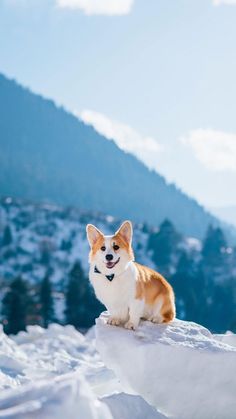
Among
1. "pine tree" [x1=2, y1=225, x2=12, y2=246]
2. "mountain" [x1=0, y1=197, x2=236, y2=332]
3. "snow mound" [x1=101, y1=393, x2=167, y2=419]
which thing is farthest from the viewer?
"pine tree" [x1=2, y1=225, x2=12, y2=246]

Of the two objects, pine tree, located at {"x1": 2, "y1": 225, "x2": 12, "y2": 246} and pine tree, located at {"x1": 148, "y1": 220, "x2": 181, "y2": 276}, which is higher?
pine tree, located at {"x1": 148, "y1": 220, "x2": 181, "y2": 276}

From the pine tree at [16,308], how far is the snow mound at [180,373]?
56.2 metres

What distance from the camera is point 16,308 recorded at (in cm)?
6362

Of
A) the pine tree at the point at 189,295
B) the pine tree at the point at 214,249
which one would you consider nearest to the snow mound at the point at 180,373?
the pine tree at the point at 189,295

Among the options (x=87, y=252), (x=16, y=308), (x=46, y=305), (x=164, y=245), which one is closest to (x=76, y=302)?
(x=46, y=305)

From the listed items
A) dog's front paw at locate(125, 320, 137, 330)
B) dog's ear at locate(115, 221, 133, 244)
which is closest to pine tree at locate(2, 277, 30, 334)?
dog's front paw at locate(125, 320, 137, 330)

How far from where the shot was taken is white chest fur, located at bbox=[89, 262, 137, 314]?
8297mm

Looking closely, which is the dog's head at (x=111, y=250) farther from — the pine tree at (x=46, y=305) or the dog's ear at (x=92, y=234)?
the pine tree at (x=46, y=305)

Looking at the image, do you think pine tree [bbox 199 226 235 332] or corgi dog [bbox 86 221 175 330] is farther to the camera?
pine tree [bbox 199 226 235 332]

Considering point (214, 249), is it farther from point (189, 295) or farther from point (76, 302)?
point (76, 302)

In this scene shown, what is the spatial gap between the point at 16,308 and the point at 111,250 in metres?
57.0

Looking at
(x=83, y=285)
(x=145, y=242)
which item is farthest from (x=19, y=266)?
(x=83, y=285)

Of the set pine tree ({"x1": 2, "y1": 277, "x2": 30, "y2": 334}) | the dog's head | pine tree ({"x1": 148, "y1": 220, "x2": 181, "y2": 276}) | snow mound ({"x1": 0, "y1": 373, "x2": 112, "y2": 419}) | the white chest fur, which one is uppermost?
pine tree ({"x1": 148, "y1": 220, "x2": 181, "y2": 276})

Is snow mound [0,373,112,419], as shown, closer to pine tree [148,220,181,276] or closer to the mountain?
the mountain
